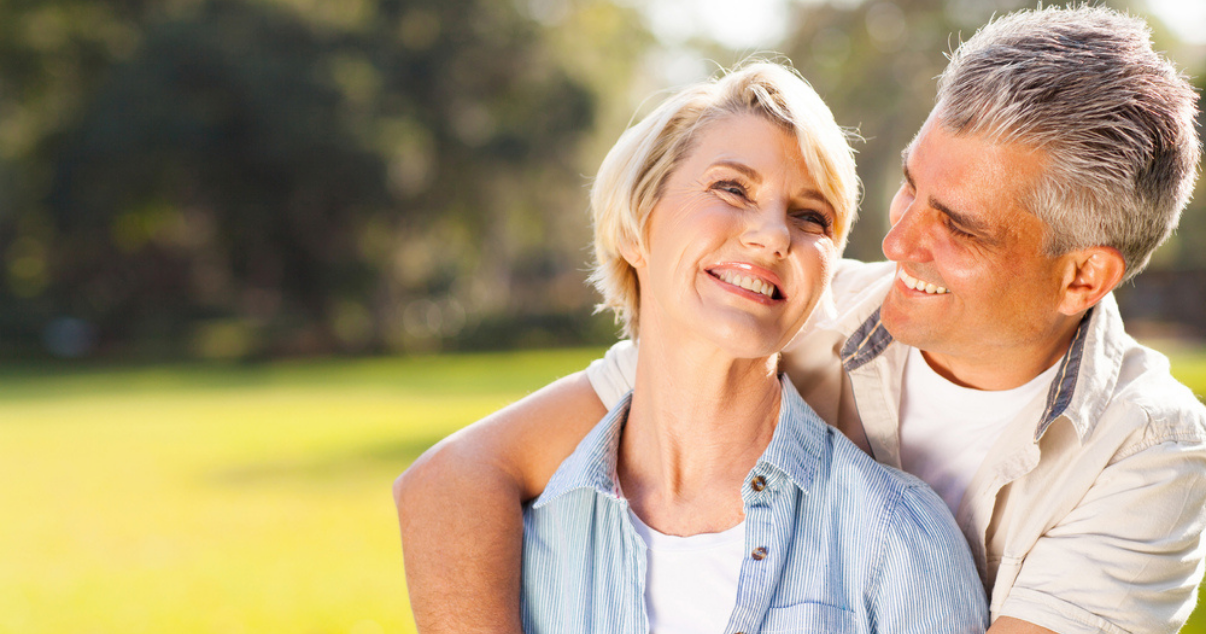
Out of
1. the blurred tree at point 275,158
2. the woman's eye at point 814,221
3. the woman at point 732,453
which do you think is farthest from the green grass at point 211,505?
the blurred tree at point 275,158

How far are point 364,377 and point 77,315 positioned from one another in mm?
11755

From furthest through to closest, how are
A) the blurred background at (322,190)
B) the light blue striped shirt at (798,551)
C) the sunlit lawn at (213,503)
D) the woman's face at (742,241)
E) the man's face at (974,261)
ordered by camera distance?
the blurred background at (322,190) < the sunlit lawn at (213,503) < the man's face at (974,261) < the woman's face at (742,241) < the light blue striped shirt at (798,551)

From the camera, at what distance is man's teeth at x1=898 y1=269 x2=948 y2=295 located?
275cm

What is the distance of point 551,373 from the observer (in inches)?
878

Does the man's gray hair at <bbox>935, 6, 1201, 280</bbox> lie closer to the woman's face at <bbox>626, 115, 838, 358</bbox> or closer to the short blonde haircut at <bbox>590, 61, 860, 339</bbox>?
the short blonde haircut at <bbox>590, 61, 860, 339</bbox>

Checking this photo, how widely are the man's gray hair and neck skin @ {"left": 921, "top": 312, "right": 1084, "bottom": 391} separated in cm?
24

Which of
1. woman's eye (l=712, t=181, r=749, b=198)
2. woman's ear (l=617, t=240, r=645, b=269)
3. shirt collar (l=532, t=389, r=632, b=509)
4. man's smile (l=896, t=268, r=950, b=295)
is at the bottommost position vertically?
shirt collar (l=532, t=389, r=632, b=509)

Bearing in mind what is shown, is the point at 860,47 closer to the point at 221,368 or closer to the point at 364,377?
the point at 364,377

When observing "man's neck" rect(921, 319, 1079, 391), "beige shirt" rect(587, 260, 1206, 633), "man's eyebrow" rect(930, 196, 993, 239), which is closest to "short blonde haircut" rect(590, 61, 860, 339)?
"man's eyebrow" rect(930, 196, 993, 239)

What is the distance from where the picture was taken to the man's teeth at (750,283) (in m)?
2.61

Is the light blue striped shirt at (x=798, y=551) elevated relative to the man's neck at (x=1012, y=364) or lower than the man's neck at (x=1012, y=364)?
lower

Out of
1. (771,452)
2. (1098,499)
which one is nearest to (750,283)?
(771,452)

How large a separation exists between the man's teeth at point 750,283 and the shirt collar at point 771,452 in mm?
284

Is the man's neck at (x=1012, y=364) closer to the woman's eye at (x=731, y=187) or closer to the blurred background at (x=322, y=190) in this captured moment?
the woman's eye at (x=731, y=187)
